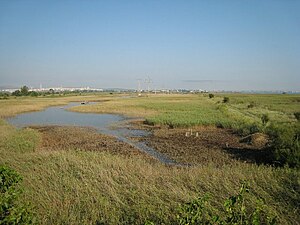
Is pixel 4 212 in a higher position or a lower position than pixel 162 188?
higher

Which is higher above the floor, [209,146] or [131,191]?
[131,191]

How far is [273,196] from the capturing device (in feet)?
19.8

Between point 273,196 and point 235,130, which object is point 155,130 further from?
point 273,196

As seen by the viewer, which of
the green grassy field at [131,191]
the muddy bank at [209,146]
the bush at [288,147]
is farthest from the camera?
the muddy bank at [209,146]

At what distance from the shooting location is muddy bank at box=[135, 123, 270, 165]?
14858mm

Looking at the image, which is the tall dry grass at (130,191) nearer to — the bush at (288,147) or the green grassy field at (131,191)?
the green grassy field at (131,191)

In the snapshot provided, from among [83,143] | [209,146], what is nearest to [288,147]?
[209,146]

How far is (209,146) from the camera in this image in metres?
18.6

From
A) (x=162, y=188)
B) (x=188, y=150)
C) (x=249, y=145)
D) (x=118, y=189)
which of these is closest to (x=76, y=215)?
(x=118, y=189)

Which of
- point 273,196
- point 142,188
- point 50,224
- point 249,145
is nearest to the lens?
point 50,224

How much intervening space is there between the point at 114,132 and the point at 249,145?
42.1 ft

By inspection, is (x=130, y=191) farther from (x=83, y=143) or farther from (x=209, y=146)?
(x=83, y=143)

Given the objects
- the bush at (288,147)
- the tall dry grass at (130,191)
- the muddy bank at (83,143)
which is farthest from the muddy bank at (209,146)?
the tall dry grass at (130,191)

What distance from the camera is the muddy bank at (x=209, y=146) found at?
48.7 feet
